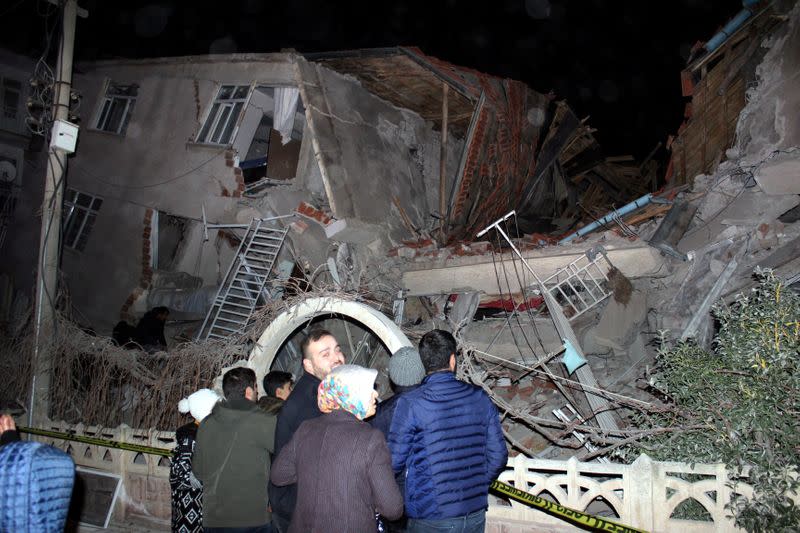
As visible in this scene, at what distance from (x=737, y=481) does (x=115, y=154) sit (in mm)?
14215

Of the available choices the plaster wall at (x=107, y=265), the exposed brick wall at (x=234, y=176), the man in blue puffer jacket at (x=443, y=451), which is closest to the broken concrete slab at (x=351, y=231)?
the exposed brick wall at (x=234, y=176)

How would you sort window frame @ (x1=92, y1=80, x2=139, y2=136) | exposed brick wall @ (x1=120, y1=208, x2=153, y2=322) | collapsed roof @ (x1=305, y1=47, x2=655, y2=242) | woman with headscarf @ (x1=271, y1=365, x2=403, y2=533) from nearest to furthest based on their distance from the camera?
woman with headscarf @ (x1=271, y1=365, x2=403, y2=533), collapsed roof @ (x1=305, y1=47, x2=655, y2=242), exposed brick wall @ (x1=120, y1=208, x2=153, y2=322), window frame @ (x1=92, y1=80, x2=139, y2=136)

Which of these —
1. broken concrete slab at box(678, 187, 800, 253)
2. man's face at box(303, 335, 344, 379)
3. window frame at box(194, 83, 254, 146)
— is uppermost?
window frame at box(194, 83, 254, 146)

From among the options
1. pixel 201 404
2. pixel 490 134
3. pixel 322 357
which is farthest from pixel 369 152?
pixel 322 357

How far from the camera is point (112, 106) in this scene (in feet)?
47.6

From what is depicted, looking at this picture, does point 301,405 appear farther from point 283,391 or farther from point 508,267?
point 508,267

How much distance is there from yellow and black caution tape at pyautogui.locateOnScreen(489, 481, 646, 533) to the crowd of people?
0.79 m

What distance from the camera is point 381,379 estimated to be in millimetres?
10586

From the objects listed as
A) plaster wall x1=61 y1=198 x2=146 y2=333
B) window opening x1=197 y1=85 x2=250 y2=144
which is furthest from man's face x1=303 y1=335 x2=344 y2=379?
plaster wall x1=61 y1=198 x2=146 y2=333

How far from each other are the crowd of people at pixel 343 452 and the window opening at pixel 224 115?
8748 millimetres

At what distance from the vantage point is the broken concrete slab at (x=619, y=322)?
28.8ft

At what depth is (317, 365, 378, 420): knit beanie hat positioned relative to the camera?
3043 mm

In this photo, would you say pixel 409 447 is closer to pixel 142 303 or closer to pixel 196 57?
pixel 142 303

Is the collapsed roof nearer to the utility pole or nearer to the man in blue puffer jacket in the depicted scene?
the utility pole
